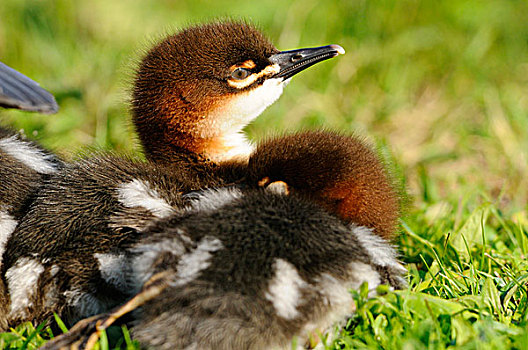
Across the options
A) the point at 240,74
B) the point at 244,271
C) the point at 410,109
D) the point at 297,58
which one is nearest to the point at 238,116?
the point at 240,74

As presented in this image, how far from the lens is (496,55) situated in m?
4.88

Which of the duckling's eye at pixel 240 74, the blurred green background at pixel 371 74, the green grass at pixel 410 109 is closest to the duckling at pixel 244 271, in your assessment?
the green grass at pixel 410 109

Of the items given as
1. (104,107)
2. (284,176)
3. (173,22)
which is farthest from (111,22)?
(284,176)

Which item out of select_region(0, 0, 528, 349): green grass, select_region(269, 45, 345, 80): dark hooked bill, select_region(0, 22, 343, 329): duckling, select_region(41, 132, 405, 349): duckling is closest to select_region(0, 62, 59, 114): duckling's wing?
select_region(0, 22, 343, 329): duckling

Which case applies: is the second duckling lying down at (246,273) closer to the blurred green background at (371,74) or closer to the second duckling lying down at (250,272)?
the second duckling lying down at (250,272)

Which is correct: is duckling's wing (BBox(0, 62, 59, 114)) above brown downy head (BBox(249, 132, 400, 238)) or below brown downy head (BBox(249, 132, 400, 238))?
above

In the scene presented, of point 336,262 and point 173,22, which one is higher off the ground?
point 173,22

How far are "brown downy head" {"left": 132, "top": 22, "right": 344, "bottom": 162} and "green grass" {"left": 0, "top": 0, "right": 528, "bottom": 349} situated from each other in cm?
22

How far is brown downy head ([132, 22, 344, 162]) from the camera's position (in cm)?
260

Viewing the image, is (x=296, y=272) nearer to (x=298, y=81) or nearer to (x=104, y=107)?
(x=104, y=107)

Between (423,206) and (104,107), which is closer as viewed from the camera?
(423,206)

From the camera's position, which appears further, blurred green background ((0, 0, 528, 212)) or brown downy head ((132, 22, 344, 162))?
blurred green background ((0, 0, 528, 212))

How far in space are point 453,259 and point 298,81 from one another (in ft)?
6.70

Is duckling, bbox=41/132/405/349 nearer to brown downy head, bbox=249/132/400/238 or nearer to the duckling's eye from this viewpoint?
brown downy head, bbox=249/132/400/238
